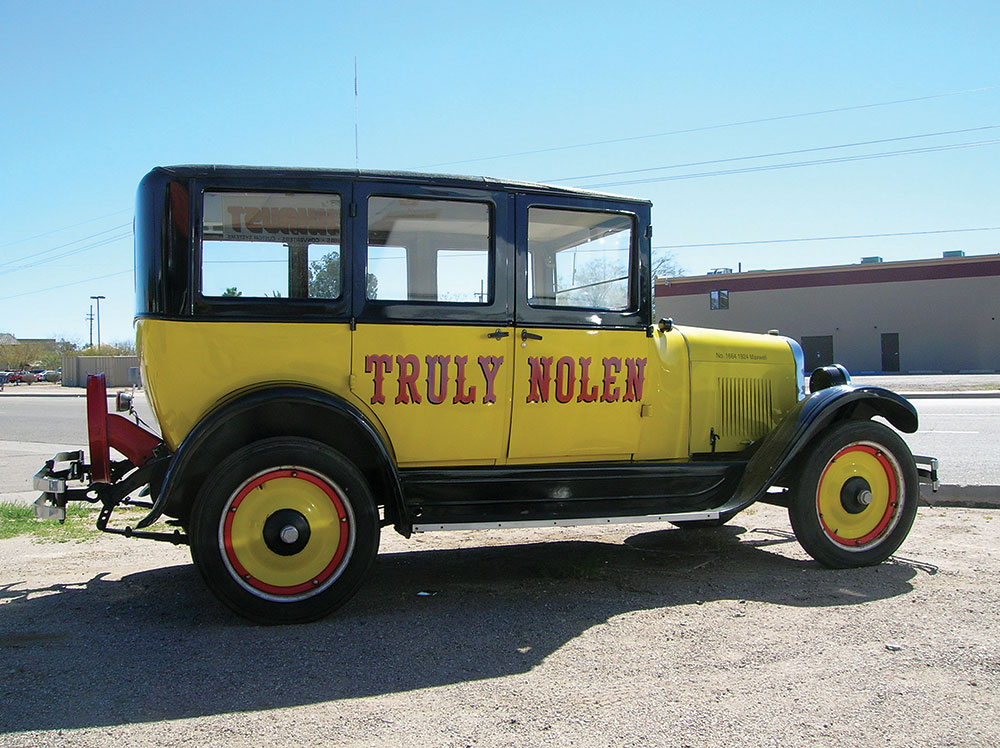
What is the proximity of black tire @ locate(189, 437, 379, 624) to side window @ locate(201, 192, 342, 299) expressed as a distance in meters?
0.82

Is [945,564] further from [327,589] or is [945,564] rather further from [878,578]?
[327,589]

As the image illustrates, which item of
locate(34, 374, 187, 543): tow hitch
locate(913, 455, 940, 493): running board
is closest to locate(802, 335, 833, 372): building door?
locate(913, 455, 940, 493): running board

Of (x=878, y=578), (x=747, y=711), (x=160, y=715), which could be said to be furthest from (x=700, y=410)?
(x=160, y=715)

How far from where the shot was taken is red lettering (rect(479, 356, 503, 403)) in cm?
434

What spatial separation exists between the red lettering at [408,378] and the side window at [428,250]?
0.34m

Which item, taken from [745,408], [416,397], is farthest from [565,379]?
[745,408]

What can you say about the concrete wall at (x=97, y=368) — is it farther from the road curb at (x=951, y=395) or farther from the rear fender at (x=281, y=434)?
the rear fender at (x=281, y=434)

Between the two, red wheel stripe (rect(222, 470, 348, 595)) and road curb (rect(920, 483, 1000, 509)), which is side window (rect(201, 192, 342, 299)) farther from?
road curb (rect(920, 483, 1000, 509))

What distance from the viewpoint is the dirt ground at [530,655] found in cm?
277

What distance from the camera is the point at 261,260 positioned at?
4164 millimetres

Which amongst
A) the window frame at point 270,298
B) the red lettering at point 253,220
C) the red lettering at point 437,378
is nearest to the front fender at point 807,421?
the red lettering at point 437,378

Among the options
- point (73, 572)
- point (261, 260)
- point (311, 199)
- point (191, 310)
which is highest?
point (311, 199)

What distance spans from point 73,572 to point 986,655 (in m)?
4.99

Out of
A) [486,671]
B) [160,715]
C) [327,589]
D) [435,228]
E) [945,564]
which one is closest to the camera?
[160,715]
